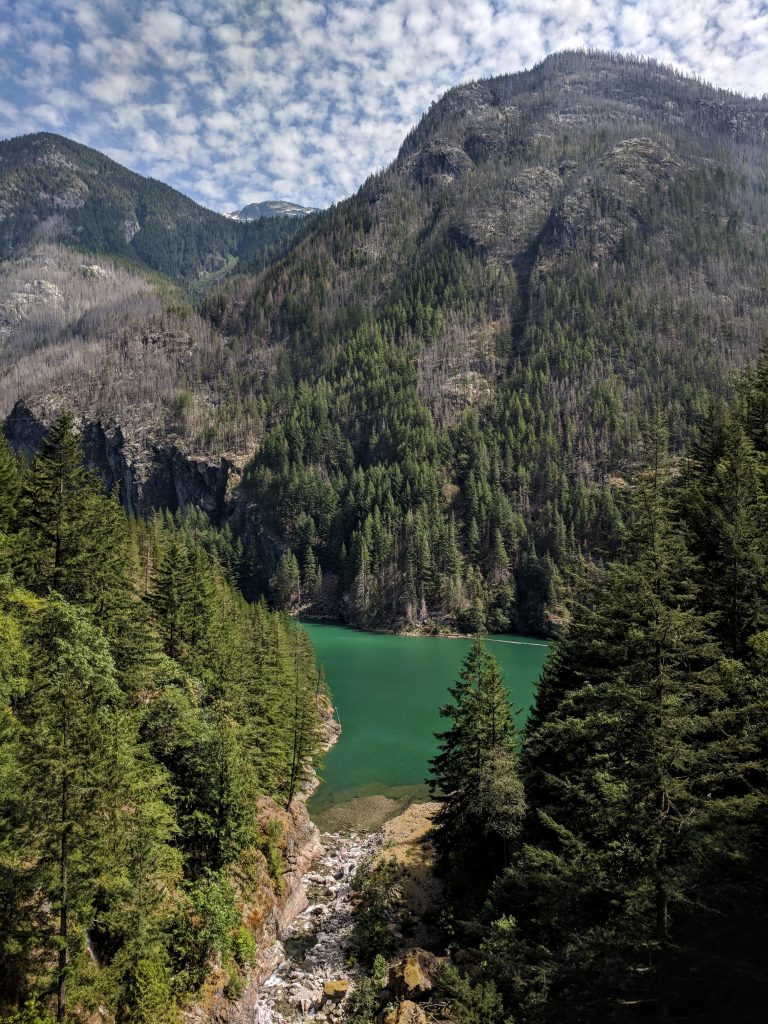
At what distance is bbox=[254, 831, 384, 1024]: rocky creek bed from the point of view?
22547 mm

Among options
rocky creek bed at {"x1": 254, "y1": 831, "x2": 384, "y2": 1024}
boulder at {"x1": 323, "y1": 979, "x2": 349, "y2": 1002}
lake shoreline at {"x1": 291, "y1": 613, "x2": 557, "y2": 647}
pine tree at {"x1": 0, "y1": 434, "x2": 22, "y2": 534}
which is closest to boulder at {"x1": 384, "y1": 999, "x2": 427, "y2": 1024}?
rocky creek bed at {"x1": 254, "y1": 831, "x2": 384, "y2": 1024}

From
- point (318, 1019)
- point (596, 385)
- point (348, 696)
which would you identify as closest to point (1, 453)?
point (318, 1019)

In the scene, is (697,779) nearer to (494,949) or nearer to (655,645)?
(655,645)

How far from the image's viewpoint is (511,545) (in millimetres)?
139125

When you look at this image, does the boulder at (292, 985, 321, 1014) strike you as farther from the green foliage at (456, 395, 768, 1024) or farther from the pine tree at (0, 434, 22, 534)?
the pine tree at (0, 434, 22, 534)

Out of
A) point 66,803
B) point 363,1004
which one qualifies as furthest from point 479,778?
point 66,803

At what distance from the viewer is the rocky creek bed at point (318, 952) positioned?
22.5m

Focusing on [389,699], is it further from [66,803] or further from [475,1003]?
[66,803]

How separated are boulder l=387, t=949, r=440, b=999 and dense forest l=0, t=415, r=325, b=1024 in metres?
6.16

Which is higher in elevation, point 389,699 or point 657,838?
point 657,838

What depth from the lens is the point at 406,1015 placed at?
18.1 metres

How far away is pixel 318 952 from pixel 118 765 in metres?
16.3

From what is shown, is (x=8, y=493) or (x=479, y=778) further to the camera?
(x=8, y=493)

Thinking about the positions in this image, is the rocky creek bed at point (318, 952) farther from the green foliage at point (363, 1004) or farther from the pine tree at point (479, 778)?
the pine tree at point (479, 778)
